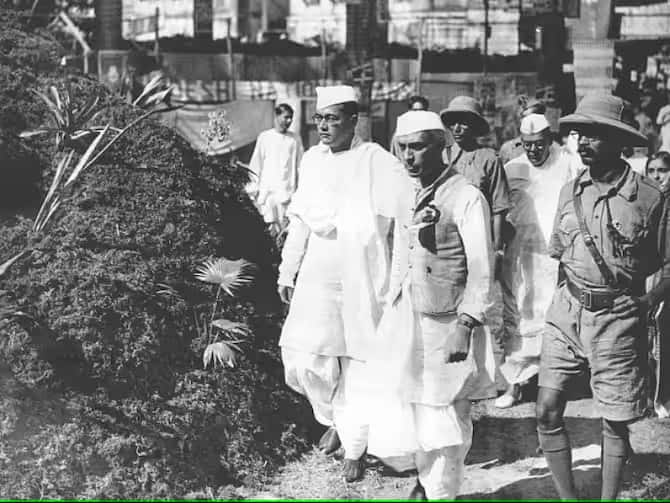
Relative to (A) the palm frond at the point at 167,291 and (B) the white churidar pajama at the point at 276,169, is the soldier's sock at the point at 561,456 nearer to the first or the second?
(A) the palm frond at the point at 167,291

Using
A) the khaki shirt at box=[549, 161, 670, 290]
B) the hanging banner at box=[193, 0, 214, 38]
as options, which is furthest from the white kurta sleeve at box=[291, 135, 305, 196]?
the hanging banner at box=[193, 0, 214, 38]

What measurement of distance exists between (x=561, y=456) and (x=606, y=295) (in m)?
0.82

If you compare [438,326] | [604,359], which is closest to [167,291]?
[438,326]

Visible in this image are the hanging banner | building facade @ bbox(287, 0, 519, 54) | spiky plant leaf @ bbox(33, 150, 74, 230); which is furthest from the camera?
building facade @ bbox(287, 0, 519, 54)

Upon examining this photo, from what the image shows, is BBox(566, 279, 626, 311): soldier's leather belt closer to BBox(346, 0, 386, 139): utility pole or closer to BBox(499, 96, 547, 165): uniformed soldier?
BBox(499, 96, 547, 165): uniformed soldier

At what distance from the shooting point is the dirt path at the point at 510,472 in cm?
505

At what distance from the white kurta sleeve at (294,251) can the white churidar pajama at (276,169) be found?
4.87 meters

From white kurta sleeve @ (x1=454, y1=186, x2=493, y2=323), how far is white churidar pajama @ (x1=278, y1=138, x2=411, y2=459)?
0.60 m

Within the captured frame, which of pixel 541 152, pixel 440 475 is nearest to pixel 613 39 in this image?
pixel 541 152

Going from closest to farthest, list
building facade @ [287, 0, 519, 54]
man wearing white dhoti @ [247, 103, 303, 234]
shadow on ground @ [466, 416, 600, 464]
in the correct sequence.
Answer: shadow on ground @ [466, 416, 600, 464] → man wearing white dhoti @ [247, 103, 303, 234] → building facade @ [287, 0, 519, 54]

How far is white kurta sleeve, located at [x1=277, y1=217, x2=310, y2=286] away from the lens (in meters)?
5.55

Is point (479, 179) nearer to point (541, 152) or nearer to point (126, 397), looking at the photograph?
point (541, 152)

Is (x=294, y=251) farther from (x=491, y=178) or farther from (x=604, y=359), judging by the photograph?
(x=604, y=359)

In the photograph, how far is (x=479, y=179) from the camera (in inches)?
249
